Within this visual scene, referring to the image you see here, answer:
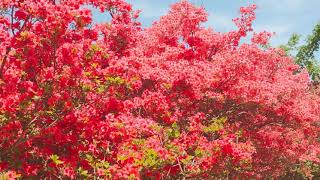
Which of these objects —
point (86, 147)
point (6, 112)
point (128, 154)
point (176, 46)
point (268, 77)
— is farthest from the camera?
point (268, 77)

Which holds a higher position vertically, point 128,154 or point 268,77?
point 268,77

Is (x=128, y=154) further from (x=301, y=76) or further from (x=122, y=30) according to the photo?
(x=301, y=76)

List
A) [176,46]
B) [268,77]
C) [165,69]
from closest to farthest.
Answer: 1. [165,69]
2. [176,46]
3. [268,77]

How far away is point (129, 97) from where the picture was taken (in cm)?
1587

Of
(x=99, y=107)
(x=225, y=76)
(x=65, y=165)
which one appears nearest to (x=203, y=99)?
(x=225, y=76)

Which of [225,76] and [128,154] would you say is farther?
[225,76]

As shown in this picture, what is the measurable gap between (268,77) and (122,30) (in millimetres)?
8868

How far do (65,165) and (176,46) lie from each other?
9517mm

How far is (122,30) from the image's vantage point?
17125mm

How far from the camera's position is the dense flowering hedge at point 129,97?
35.1 ft

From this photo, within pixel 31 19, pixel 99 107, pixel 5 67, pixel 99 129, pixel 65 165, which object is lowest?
pixel 65 165

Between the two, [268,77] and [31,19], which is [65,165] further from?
[268,77]

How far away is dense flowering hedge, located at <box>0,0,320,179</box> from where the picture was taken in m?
10.7

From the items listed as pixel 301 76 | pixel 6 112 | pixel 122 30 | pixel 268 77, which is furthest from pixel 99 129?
pixel 301 76
